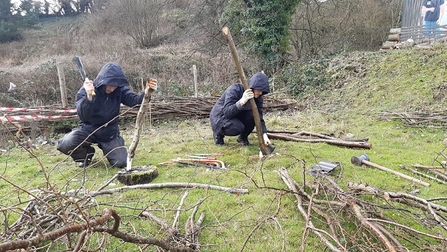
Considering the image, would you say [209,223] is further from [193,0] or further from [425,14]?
[193,0]

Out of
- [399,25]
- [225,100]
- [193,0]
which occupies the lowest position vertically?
[225,100]

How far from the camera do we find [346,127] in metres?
7.08

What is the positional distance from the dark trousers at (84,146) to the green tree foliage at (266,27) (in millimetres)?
10377

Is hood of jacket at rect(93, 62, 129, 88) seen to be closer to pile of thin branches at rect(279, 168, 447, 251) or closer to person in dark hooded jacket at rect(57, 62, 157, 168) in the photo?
person in dark hooded jacket at rect(57, 62, 157, 168)

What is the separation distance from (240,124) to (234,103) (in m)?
0.36

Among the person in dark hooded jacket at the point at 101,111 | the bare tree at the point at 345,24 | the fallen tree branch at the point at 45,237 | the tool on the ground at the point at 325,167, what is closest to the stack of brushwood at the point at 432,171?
the tool on the ground at the point at 325,167

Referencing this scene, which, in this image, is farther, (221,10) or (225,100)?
(221,10)

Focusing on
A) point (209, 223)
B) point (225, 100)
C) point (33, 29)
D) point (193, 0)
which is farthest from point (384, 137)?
point (33, 29)

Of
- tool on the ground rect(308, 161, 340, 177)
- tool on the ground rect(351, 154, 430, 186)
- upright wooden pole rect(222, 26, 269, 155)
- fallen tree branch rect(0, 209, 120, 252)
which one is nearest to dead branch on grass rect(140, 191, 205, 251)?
fallen tree branch rect(0, 209, 120, 252)

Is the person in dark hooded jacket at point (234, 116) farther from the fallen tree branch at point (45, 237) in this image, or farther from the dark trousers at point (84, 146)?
the fallen tree branch at point (45, 237)

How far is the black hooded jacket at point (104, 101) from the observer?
4.25 metres

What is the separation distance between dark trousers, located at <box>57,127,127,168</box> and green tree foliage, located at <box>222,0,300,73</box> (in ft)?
34.0

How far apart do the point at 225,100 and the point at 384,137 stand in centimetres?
334

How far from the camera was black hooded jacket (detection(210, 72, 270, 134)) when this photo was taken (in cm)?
454
